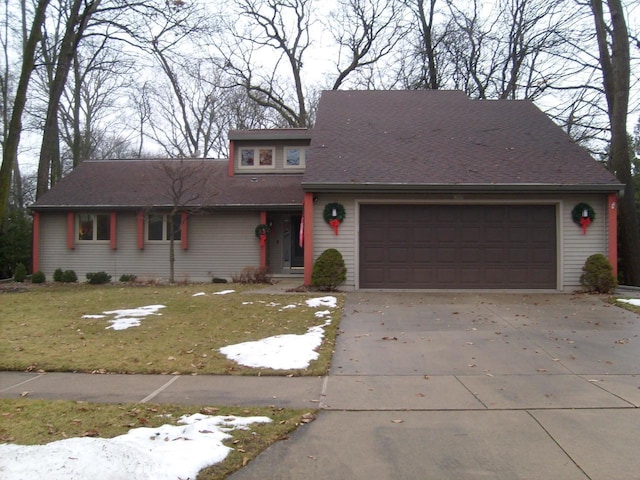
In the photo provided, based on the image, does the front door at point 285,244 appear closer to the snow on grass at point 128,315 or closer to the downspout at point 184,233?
the downspout at point 184,233

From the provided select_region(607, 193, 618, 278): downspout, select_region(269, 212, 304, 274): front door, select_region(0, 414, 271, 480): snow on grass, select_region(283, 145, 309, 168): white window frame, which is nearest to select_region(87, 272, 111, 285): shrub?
select_region(269, 212, 304, 274): front door

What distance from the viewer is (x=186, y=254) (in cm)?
1855

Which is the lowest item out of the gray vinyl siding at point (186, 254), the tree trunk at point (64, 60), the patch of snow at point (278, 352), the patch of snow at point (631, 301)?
the patch of snow at point (278, 352)

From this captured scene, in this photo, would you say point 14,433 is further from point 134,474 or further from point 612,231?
point 612,231

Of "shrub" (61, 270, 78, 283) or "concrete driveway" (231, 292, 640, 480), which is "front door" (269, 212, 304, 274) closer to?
"shrub" (61, 270, 78, 283)

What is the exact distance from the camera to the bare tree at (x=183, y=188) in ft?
56.4

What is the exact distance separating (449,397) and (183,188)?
52.5ft

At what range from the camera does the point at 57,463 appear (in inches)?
128

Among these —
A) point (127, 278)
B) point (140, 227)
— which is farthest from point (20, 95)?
point (127, 278)

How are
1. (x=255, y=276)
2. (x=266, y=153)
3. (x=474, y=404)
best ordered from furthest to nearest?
(x=266, y=153) < (x=255, y=276) < (x=474, y=404)

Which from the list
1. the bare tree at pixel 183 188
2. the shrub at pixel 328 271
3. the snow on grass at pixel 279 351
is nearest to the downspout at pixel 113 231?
the bare tree at pixel 183 188

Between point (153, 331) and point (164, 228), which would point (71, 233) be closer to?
point (164, 228)

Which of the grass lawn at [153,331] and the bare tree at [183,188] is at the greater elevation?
the bare tree at [183,188]

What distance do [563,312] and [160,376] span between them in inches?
314
